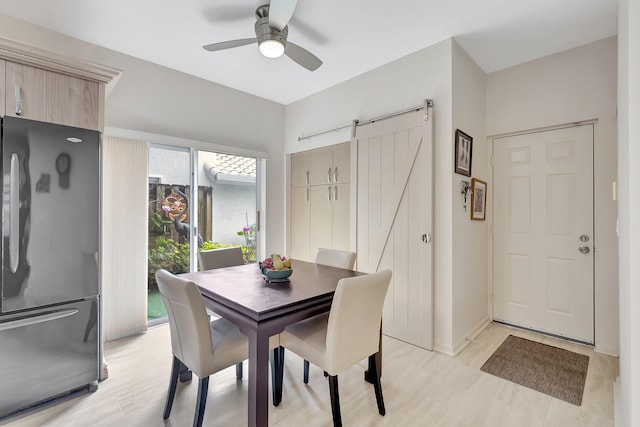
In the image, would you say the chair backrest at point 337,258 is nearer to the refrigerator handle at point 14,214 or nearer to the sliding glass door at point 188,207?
the sliding glass door at point 188,207

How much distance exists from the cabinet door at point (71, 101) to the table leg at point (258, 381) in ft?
6.02

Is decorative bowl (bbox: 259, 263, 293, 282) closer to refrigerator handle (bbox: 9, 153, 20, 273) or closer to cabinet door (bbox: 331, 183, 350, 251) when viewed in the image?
refrigerator handle (bbox: 9, 153, 20, 273)

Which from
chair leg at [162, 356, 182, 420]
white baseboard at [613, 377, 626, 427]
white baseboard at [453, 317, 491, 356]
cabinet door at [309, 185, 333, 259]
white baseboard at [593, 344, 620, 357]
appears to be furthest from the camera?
cabinet door at [309, 185, 333, 259]

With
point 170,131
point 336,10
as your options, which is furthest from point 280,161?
point 336,10

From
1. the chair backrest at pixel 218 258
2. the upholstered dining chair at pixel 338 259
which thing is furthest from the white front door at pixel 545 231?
the chair backrest at pixel 218 258

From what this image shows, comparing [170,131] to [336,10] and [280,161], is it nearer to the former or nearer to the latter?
[280,161]

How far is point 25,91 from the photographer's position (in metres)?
1.80

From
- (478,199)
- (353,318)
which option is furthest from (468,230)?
(353,318)

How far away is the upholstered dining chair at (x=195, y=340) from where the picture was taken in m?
1.47

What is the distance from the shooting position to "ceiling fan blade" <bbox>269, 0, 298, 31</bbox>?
1.70 meters

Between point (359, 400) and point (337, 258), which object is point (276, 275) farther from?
point (359, 400)

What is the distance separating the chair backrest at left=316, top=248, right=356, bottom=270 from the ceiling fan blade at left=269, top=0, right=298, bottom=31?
5.71 feet

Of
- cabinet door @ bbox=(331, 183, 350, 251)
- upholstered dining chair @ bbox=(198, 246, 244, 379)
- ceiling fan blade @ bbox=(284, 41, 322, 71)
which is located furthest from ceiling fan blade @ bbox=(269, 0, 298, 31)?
cabinet door @ bbox=(331, 183, 350, 251)

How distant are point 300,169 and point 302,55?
2.02 m
